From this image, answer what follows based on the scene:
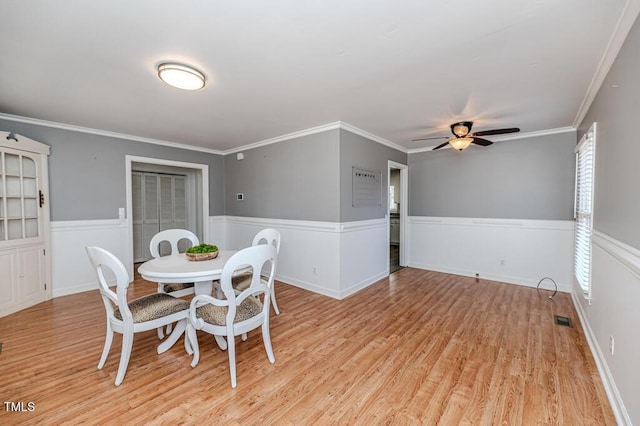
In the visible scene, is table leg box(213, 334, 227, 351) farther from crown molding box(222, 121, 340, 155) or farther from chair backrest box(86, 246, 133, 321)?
crown molding box(222, 121, 340, 155)

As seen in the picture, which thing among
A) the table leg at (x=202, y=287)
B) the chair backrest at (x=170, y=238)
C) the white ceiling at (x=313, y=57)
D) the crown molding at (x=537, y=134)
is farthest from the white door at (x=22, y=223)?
the crown molding at (x=537, y=134)

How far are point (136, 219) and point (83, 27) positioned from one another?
15.8ft

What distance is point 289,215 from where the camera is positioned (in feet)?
14.3

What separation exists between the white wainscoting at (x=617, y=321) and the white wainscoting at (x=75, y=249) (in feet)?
18.2

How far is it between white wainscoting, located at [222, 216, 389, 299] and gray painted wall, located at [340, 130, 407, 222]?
15 centimetres

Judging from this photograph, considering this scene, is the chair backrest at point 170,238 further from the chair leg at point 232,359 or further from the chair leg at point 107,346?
the chair leg at point 232,359

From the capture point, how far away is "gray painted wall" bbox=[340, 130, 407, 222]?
12.3 feet

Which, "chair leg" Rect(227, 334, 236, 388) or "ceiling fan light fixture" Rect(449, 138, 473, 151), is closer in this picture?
"chair leg" Rect(227, 334, 236, 388)

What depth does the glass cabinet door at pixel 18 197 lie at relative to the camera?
3.14 meters

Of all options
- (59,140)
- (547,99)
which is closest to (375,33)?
(547,99)

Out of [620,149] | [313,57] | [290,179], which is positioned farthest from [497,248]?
[313,57]

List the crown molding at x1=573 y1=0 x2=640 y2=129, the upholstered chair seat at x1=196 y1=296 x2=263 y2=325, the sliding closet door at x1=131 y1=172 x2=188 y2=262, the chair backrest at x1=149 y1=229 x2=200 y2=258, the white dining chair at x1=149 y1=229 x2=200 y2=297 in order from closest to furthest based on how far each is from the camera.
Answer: the crown molding at x1=573 y1=0 x2=640 y2=129
the upholstered chair seat at x1=196 y1=296 x2=263 y2=325
the white dining chair at x1=149 y1=229 x2=200 y2=297
the chair backrest at x1=149 y1=229 x2=200 y2=258
the sliding closet door at x1=131 y1=172 x2=188 y2=262

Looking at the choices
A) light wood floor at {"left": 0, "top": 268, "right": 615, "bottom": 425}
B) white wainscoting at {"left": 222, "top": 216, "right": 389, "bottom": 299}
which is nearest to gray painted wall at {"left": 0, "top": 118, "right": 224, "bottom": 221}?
light wood floor at {"left": 0, "top": 268, "right": 615, "bottom": 425}

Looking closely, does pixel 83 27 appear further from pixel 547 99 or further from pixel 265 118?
pixel 547 99
